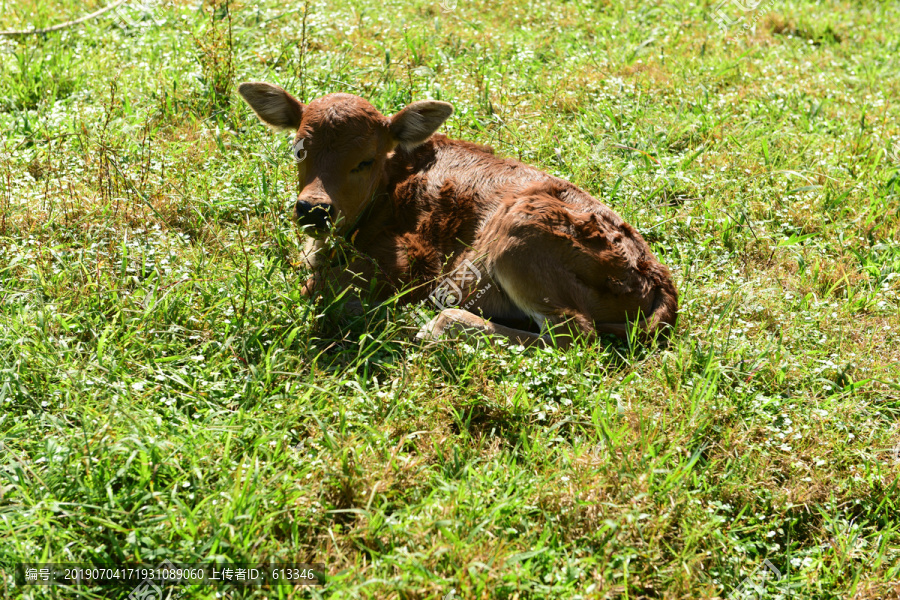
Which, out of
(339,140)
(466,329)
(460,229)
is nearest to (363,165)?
(339,140)

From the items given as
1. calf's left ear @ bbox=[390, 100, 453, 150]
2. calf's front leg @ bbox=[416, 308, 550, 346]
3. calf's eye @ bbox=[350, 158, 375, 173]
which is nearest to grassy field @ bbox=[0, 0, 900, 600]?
calf's front leg @ bbox=[416, 308, 550, 346]

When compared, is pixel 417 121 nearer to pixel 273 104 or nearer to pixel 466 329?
pixel 273 104

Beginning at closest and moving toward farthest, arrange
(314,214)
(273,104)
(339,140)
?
(314,214), (339,140), (273,104)

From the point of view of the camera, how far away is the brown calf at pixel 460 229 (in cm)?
447

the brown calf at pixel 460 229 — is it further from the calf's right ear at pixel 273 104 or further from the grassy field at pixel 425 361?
the grassy field at pixel 425 361

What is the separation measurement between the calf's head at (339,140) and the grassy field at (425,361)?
503mm

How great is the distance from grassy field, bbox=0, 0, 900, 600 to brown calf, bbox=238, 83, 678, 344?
0.90 feet

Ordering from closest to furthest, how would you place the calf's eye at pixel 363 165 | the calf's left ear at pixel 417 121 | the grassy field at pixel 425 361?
the grassy field at pixel 425 361, the calf's eye at pixel 363 165, the calf's left ear at pixel 417 121

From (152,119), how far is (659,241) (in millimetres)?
4077

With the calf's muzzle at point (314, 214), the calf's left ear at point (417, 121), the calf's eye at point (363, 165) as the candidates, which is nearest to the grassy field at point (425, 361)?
the calf's muzzle at point (314, 214)

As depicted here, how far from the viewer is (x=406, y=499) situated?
3404 mm

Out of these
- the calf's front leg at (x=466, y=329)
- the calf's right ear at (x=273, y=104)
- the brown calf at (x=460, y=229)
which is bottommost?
the calf's front leg at (x=466, y=329)

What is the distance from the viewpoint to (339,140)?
183 inches

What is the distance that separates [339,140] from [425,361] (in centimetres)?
149
